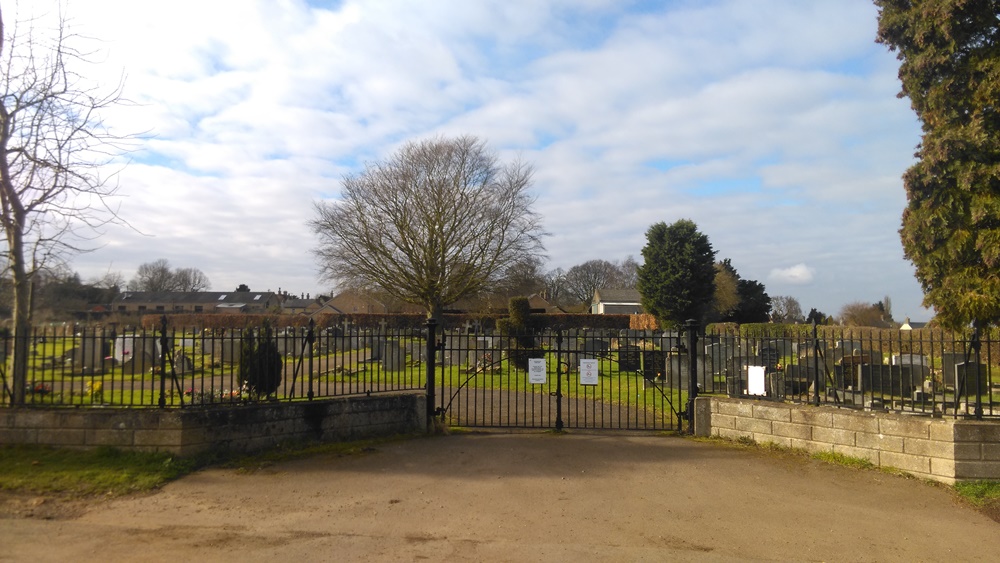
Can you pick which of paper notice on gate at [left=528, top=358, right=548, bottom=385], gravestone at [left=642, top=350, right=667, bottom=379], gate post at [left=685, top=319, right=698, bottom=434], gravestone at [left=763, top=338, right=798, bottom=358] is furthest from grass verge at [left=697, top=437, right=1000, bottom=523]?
gravestone at [left=642, top=350, right=667, bottom=379]

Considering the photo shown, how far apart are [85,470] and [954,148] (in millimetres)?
15458

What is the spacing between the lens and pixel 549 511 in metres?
6.46

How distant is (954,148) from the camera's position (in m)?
12.8

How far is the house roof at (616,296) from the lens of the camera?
73.4 meters

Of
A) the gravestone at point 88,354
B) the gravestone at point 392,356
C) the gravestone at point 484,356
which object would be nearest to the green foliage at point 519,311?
the gravestone at point 484,356

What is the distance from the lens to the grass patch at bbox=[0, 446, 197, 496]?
22.4 ft

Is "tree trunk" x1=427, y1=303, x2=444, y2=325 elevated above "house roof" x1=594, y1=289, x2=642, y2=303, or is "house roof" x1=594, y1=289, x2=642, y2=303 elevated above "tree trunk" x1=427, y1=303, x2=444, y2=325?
"house roof" x1=594, y1=289, x2=642, y2=303

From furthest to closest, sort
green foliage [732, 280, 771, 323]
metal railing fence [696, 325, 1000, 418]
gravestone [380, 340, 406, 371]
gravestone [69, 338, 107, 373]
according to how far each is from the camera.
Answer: green foliage [732, 280, 771, 323] → gravestone [380, 340, 406, 371] → gravestone [69, 338, 107, 373] → metal railing fence [696, 325, 1000, 418]

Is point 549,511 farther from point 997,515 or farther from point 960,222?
point 960,222

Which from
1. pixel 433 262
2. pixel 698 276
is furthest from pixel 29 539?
pixel 698 276

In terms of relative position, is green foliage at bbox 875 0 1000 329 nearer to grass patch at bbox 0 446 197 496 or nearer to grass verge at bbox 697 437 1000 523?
grass verge at bbox 697 437 1000 523

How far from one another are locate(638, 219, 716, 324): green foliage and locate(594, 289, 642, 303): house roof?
28789mm

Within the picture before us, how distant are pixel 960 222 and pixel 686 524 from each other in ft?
36.8

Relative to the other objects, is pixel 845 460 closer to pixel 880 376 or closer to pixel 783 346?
pixel 783 346
